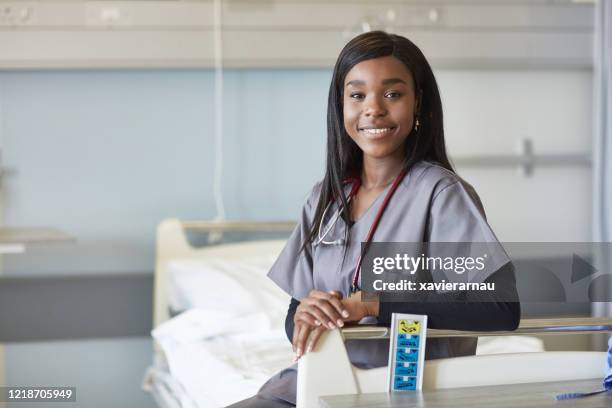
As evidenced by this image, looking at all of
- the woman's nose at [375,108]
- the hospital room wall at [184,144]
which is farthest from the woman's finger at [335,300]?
the hospital room wall at [184,144]

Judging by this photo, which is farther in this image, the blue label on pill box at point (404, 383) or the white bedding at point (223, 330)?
the white bedding at point (223, 330)

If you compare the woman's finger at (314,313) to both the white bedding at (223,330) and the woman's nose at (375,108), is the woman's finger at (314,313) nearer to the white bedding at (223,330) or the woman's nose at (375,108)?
the woman's nose at (375,108)

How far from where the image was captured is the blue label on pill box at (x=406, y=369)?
1471 millimetres

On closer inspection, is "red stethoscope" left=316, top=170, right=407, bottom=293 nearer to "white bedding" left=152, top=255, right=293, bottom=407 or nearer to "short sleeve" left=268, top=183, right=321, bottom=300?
"short sleeve" left=268, top=183, right=321, bottom=300

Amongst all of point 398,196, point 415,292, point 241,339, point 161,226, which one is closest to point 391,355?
point 415,292

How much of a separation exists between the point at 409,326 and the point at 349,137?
49 centimetres

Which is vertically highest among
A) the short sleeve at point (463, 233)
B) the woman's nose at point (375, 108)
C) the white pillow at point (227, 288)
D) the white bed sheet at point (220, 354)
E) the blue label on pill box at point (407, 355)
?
the woman's nose at point (375, 108)

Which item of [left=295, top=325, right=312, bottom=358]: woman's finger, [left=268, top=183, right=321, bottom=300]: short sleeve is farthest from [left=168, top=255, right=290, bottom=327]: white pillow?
[left=295, top=325, right=312, bottom=358]: woman's finger

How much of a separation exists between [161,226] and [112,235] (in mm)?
244

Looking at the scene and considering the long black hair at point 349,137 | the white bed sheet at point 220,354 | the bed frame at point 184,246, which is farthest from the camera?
the bed frame at point 184,246

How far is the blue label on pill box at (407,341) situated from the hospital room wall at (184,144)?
233 cm

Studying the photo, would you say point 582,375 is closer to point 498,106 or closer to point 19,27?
point 498,106

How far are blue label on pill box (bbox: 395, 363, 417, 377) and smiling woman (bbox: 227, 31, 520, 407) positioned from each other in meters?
0.09

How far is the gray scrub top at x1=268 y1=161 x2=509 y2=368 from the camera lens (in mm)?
1579
